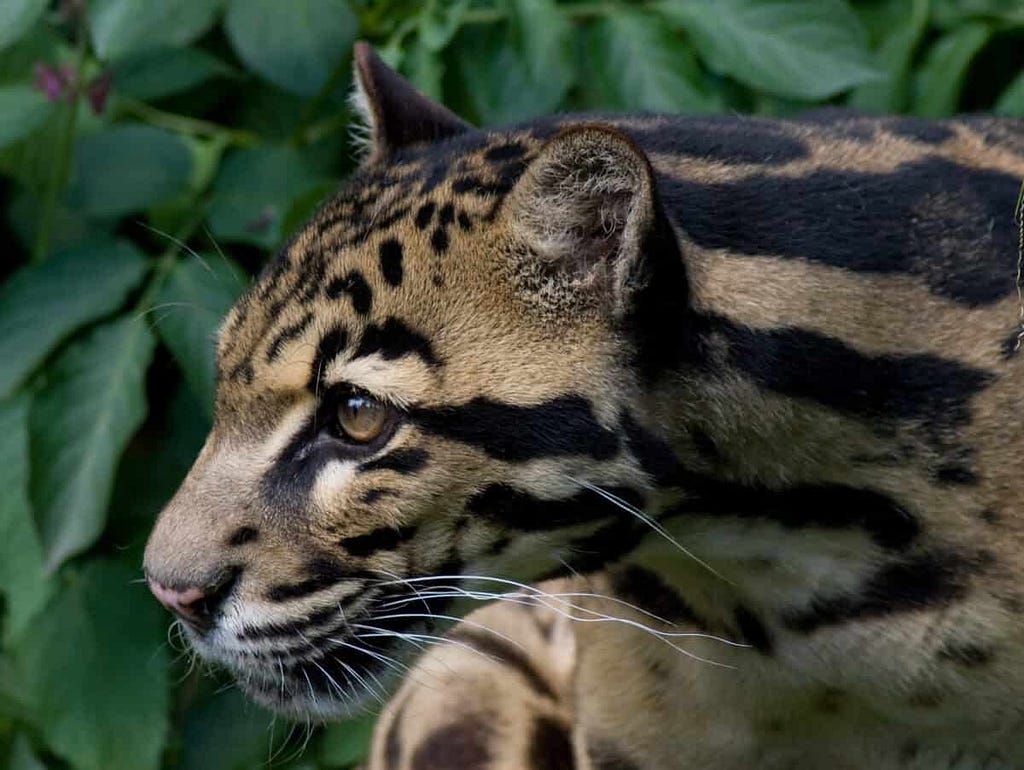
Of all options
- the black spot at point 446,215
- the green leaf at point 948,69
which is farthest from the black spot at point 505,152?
the green leaf at point 948,69

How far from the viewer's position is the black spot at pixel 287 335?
2498 millimetres

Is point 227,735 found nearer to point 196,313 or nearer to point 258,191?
point 196,313

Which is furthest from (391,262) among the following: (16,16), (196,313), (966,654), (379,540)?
(16,16)

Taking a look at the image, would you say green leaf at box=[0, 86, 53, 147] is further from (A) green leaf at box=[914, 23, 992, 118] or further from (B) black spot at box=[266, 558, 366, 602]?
(A) green leaf at box=[914, 23, 992, 118]

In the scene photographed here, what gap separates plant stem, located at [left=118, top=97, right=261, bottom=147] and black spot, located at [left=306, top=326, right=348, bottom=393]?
62.1 inches

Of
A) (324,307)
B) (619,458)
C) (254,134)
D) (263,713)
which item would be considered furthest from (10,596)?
(619,458)

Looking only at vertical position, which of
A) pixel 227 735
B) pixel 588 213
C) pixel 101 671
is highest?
pixel 588 213

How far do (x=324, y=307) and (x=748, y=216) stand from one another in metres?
0.62

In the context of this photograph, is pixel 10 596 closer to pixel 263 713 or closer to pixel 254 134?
pixel 263 713

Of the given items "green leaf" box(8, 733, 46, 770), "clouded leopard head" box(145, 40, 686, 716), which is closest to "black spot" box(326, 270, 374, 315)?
"clouded leopard head" box(145, 40, 686, 716)

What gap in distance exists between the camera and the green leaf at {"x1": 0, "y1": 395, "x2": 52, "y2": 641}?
3.62 m

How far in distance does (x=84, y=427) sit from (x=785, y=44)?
164 cm

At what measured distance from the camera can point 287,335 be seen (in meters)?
2.51

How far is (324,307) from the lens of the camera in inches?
98.0
